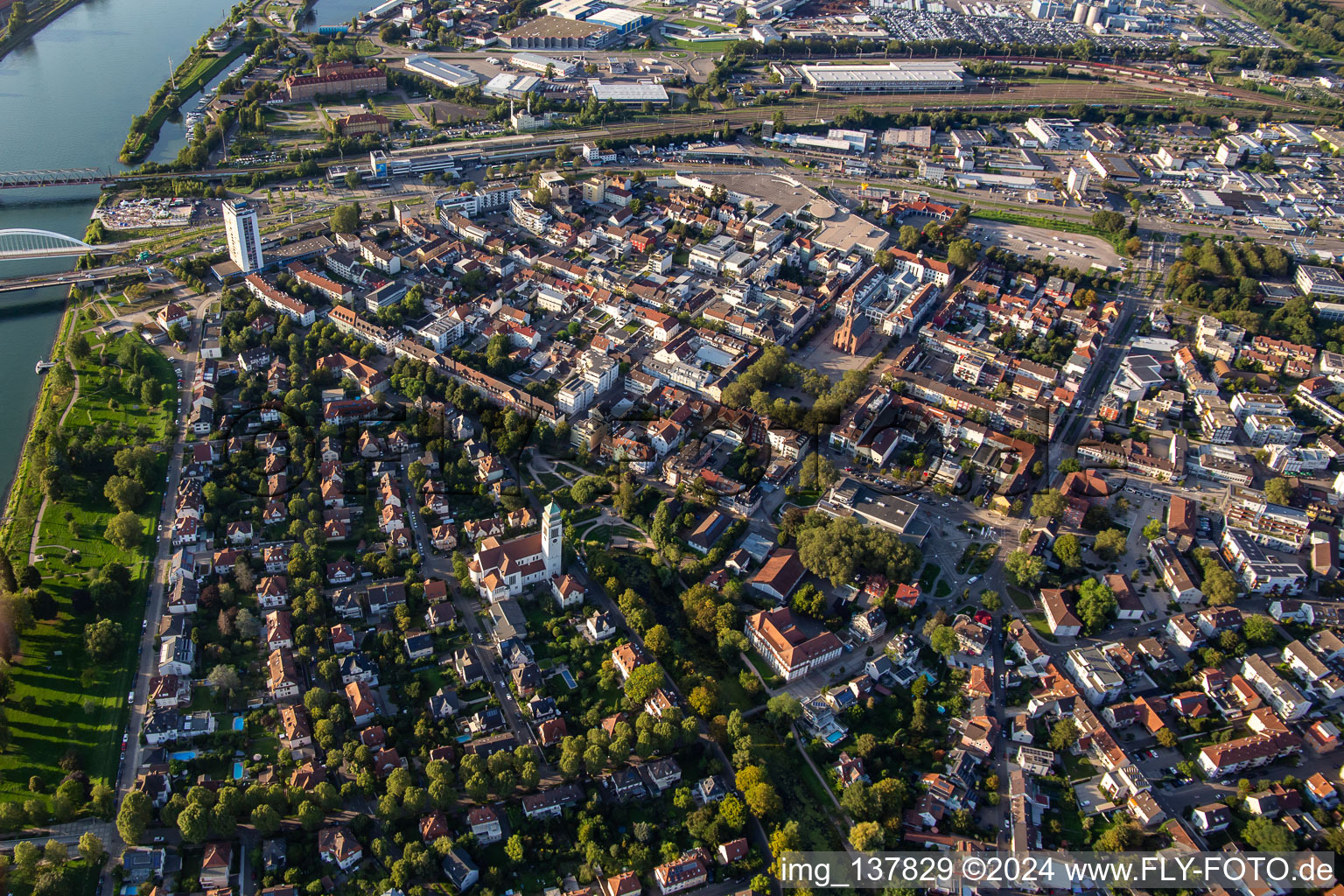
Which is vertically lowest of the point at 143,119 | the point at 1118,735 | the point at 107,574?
the point at 1118,735

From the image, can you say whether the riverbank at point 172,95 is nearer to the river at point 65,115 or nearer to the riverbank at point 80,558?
the river at point 65,115

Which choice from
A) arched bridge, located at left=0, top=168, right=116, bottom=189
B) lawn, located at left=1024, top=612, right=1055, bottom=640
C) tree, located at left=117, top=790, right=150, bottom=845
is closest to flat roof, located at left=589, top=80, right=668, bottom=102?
arched bridge, located at left=0, top=168, right=116, bottom=189

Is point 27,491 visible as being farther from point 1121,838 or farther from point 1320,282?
point 1320,282

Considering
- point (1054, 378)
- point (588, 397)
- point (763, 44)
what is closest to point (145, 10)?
point (763, 44)

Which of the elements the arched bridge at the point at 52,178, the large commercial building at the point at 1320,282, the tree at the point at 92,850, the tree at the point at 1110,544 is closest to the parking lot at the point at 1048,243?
the large commercial building at the point at 1320,282

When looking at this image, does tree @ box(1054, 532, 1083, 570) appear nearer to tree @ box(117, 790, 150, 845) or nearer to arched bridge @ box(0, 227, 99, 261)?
tree @ box(117, 790, 150, 845)

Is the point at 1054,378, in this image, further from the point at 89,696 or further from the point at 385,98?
the point at 385,98
